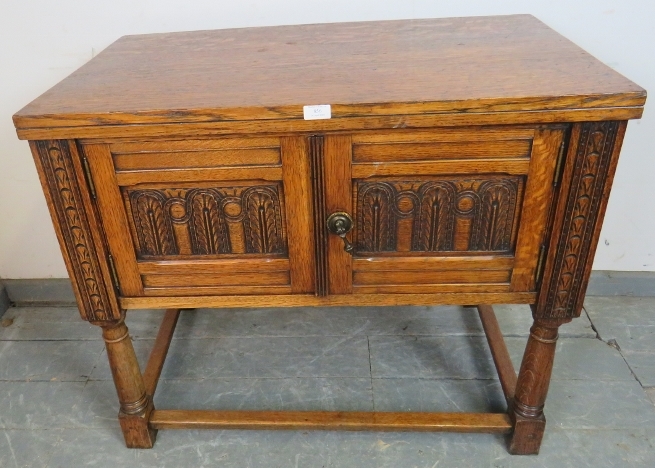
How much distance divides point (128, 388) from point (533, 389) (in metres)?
0.83

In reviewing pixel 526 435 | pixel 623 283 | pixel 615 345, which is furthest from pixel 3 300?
pixel 623 283

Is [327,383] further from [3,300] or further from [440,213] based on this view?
[3,300]

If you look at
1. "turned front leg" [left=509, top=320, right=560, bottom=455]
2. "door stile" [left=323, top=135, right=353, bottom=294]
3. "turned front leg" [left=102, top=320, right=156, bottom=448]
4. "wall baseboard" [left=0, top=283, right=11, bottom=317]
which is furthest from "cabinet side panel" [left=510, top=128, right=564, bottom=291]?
"wall baseboard" [left=0, top=283, right=11, bottom=317]

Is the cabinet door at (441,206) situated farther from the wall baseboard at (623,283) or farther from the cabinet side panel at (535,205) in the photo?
the wall baseboard at (623,283)

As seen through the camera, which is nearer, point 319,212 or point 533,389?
point 319,212

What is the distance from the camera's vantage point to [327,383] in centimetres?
138

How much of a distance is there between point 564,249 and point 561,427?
0.54 metres

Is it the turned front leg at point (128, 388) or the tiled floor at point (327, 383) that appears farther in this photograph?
the tiled floor at point (327, 383)

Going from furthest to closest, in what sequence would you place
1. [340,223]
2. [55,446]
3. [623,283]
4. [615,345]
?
[623,283], [615,345], [55,446], [340,223]

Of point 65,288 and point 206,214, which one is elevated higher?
point 206,214

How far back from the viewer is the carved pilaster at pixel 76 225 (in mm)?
858

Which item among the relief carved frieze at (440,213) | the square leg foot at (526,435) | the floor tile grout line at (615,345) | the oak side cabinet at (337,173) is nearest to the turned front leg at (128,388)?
the oak side cabinet at (337,173)

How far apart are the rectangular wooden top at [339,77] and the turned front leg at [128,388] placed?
0.44 meters

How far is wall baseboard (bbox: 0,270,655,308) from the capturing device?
5.49 ft
